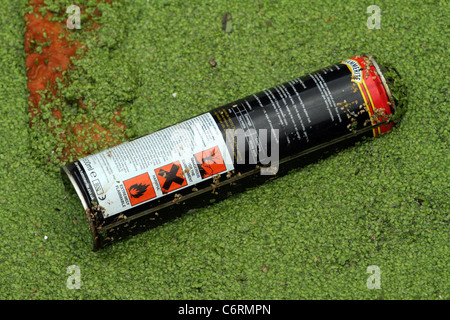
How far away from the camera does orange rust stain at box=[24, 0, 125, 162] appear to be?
69.0 inches

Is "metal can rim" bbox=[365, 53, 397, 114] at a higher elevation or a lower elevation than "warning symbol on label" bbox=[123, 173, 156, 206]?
higher

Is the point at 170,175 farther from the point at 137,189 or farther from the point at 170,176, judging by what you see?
the point at 137,189

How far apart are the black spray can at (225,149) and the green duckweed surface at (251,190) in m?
0.14

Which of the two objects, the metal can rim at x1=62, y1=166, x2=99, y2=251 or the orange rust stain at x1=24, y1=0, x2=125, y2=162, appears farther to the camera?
the orange rust stain at x1=24, y1=0, x2=125, y2=162

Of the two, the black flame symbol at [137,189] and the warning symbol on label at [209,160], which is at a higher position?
the warning symbol on label at [209,160]

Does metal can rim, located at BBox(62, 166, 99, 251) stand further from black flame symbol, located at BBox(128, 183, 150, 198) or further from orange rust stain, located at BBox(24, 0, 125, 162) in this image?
orange rust stain, located at BBox(24, 0, 125, 162)

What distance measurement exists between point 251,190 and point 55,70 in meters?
0.90

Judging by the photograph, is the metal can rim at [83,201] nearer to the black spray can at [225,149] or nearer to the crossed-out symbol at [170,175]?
the black spray can at [225,149]

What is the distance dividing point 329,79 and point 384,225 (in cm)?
55

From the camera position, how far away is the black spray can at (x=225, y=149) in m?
1.47

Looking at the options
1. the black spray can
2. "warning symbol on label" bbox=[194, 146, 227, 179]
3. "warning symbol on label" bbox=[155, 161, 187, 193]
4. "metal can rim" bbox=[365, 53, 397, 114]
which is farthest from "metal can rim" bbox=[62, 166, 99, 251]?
"metal can rim" bbox=[365, 53, 397, 114]

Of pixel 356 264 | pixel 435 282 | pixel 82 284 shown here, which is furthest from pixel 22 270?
pixel 435 282

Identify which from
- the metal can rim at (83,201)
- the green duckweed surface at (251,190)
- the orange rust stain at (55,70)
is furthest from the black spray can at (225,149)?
the orange rust stain at (55,70)

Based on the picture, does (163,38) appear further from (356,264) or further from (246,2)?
(356,264)
